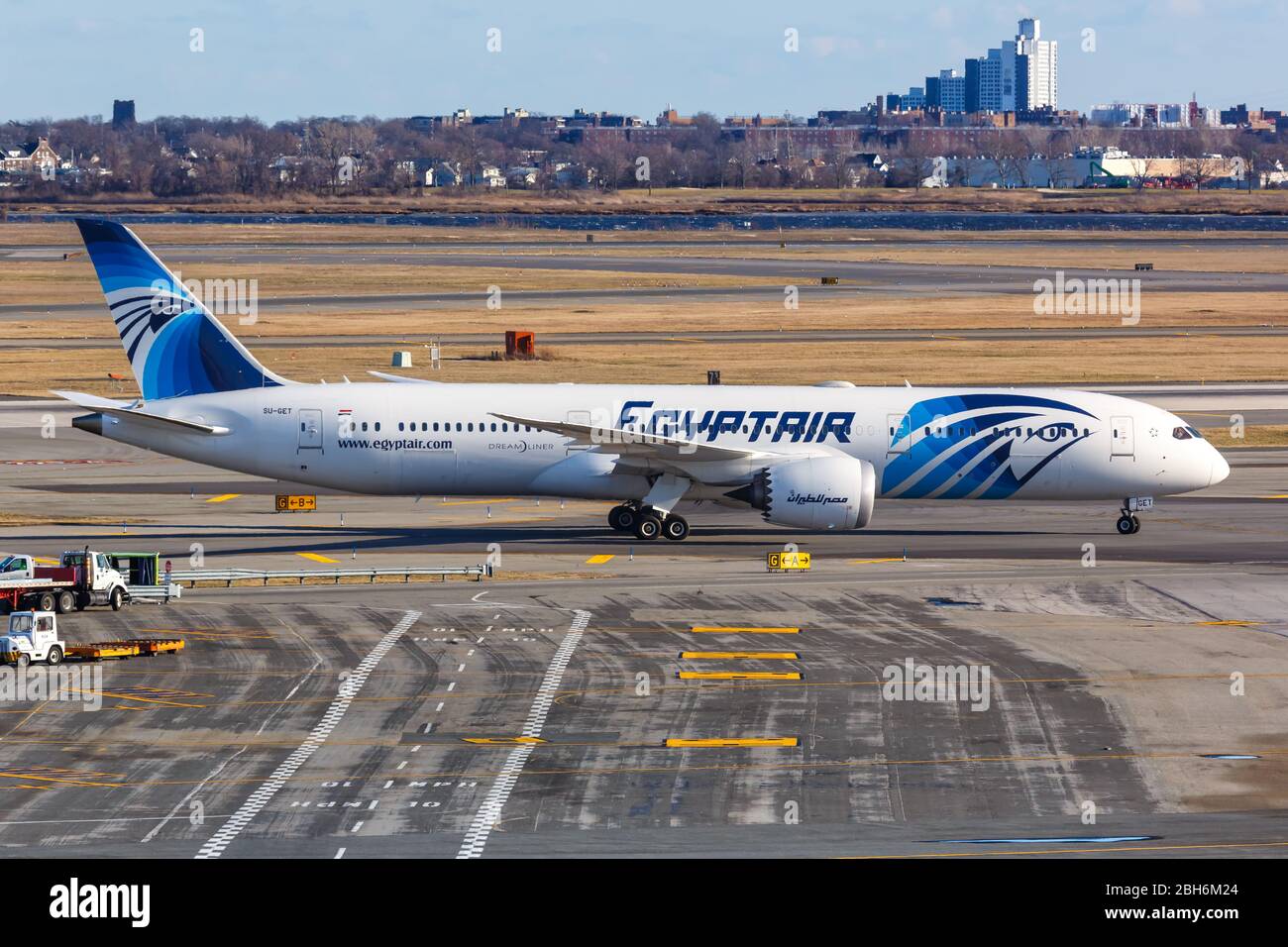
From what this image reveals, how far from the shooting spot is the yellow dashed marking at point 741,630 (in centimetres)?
4259

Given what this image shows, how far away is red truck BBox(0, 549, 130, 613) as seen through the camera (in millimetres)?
43375

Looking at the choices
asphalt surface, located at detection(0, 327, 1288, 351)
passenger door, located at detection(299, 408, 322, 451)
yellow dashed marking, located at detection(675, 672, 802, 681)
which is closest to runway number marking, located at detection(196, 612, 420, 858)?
yellow dashed marking, located at detection(675, 672, 802, 681)

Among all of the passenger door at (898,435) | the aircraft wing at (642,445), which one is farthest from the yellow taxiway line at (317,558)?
the passenger door at (898,435)

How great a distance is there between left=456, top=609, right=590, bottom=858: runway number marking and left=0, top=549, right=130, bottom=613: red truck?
12196 mm

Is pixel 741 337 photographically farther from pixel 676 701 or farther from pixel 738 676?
pixel 676 701

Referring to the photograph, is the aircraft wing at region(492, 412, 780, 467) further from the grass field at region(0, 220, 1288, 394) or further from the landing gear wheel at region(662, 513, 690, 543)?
the grass field at region(0, 220, 1288, 394)

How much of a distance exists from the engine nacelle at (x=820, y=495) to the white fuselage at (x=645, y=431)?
1610 mm

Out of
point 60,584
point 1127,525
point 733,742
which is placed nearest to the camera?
point 733,742

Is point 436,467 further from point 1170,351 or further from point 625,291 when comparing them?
point 625,291

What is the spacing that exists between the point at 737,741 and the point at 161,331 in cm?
2973

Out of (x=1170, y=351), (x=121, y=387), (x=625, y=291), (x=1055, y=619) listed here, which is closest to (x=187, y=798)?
(x=1055, y=619)

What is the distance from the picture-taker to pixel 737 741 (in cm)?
3291

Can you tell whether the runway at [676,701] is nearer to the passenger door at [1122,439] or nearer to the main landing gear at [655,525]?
the main landing gear at [655,525]

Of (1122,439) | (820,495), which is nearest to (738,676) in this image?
(820,495)
